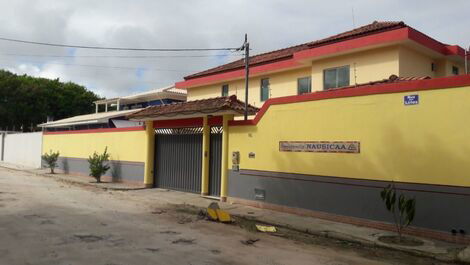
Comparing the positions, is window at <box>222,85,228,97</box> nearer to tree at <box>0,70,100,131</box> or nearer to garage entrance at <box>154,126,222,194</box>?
garage entrance at <box>154,126,222,194</box>

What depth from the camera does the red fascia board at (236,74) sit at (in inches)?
884

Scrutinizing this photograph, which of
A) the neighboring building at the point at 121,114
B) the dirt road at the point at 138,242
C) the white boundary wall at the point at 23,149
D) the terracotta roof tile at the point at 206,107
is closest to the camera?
the dirt road at the point at 138,242

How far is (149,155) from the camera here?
19.6 metres

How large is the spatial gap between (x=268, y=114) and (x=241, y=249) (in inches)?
241

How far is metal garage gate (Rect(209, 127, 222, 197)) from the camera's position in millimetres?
16234

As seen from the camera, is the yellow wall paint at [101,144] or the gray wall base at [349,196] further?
the yellow wall paint at [101,144]

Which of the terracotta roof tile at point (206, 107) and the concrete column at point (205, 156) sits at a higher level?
the terracotta roof tile at point (206, 107)

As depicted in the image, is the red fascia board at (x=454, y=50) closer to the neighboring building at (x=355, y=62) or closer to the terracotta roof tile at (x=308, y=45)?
the neighboring building at (x=355, y=62)

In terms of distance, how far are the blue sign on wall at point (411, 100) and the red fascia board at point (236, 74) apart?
461 inches

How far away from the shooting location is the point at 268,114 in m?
14.0

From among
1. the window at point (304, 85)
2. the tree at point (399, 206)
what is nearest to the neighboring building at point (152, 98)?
the window at point (304, 85)

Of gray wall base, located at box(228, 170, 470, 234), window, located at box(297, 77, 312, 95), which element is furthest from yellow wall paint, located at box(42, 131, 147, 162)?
window, located at box(297, 77, 312, 95)

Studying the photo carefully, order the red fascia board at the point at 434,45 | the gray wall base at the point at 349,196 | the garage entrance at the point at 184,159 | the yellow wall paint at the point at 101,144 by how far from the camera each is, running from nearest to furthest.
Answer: the gray wall base at the point at 349,196 → the garage entrance at the point at 184,159 → the red fascia board at the point at 434,45 → the yellow wall paint at the point at 101,144

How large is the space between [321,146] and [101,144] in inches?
577
